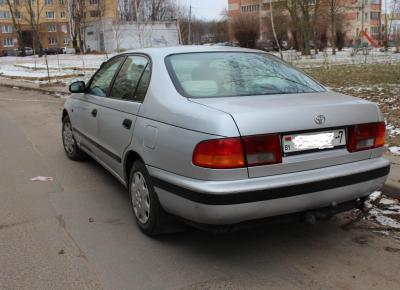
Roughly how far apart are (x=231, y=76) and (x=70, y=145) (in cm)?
347

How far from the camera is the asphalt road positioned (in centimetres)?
336

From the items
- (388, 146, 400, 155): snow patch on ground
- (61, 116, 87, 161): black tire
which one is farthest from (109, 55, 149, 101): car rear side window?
(388, 146, 400, 155): snow patch on ground

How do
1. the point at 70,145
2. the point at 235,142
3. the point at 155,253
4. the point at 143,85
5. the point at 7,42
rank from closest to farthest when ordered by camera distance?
the point at 235,142
the point at 155,253
the point at 143,85
the point at 70,145
the point at 7,42

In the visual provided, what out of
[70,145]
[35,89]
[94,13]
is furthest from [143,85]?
[94,13]

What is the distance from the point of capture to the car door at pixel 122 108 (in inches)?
168

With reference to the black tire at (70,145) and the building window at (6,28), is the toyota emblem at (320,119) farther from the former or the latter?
the building window at (6,28)

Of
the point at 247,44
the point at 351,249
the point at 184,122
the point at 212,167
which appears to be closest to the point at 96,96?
the point at 184,122

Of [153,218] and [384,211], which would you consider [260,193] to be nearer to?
[153,218]

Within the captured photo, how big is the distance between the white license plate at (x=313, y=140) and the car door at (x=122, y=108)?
1.43 metres

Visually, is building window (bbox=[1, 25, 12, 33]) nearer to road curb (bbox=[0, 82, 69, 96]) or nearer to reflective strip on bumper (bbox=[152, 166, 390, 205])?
road curb (bbox=[0, 82, 69, 96])

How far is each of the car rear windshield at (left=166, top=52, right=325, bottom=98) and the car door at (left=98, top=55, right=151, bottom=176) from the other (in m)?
0.37

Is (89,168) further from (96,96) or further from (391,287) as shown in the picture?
(391,287)

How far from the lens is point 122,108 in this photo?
4.48m

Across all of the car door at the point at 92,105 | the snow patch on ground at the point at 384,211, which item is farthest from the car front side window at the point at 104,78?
the snow patch on ground at the point at 384,211
